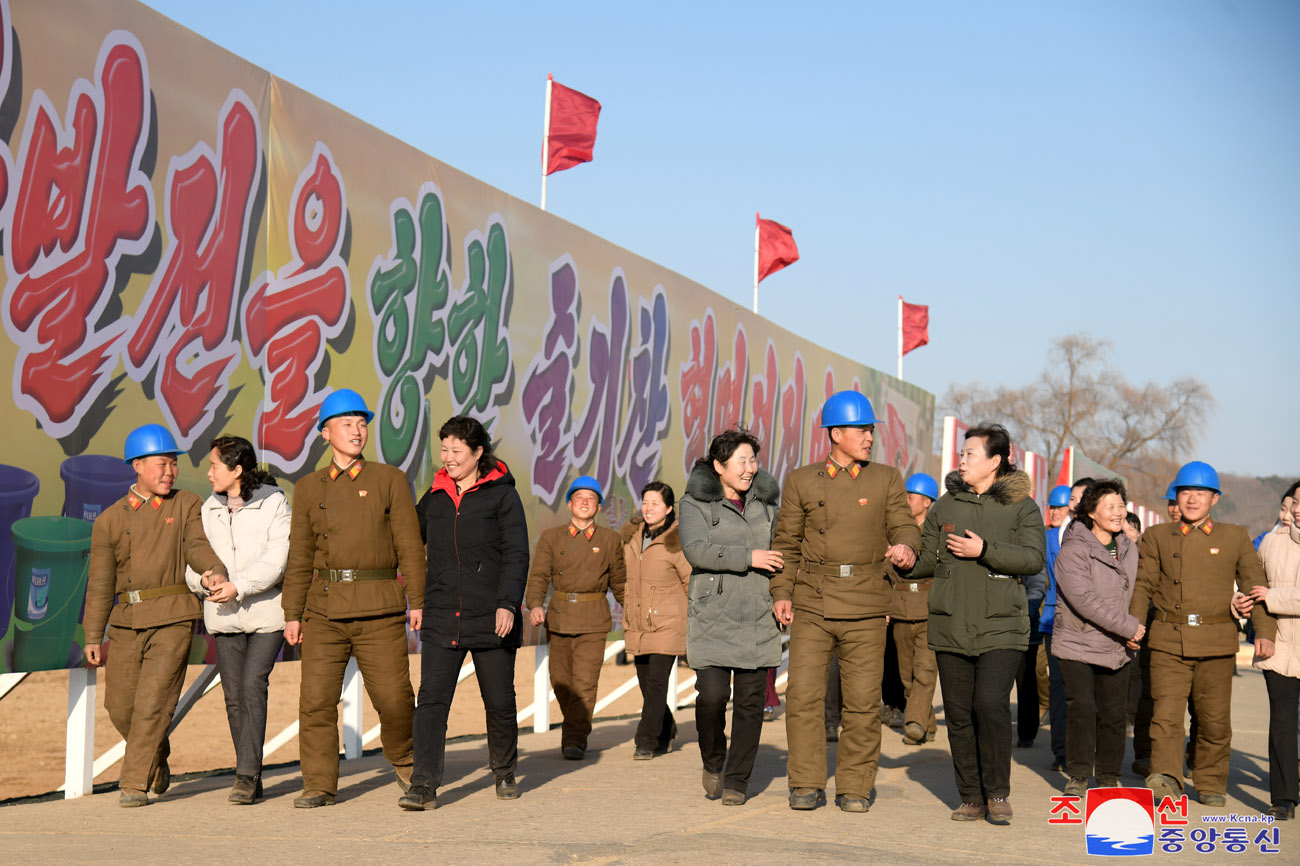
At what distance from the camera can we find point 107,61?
7.70 metres

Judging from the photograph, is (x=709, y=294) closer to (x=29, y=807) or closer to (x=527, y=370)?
(x=527, y=370)

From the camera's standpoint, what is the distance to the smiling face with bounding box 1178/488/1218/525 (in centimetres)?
773

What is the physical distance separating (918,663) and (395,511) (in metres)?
4.81

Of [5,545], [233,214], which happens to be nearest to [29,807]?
[5,545]

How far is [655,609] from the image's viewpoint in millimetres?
9602

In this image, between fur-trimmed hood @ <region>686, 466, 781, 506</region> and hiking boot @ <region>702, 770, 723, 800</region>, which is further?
hiking boot @ <region>702, 770, 723, 800</region>

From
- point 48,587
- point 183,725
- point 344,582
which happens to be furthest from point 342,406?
point 183,725

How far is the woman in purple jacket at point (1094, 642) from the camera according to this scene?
7746 mm

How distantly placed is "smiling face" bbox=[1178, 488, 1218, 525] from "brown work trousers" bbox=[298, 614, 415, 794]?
168 inches

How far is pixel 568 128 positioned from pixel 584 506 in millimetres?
5809

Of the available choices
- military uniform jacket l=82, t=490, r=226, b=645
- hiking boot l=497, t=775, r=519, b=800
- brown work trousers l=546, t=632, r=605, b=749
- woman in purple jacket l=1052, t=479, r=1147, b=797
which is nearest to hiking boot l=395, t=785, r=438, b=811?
hiking boot l=497, t=775, r=519, b=800

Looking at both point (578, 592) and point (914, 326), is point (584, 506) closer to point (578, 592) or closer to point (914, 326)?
point (578, 592)

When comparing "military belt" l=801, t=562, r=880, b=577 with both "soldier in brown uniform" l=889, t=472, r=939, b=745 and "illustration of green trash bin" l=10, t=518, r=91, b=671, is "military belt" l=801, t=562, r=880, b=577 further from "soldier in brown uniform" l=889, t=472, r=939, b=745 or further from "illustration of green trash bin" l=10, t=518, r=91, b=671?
"illustration of green trash bin" l=10, t=518, r=91, b=671

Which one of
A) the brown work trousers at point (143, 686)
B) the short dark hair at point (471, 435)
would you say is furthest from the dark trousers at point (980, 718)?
the brown work trousers at point (143, 686)
